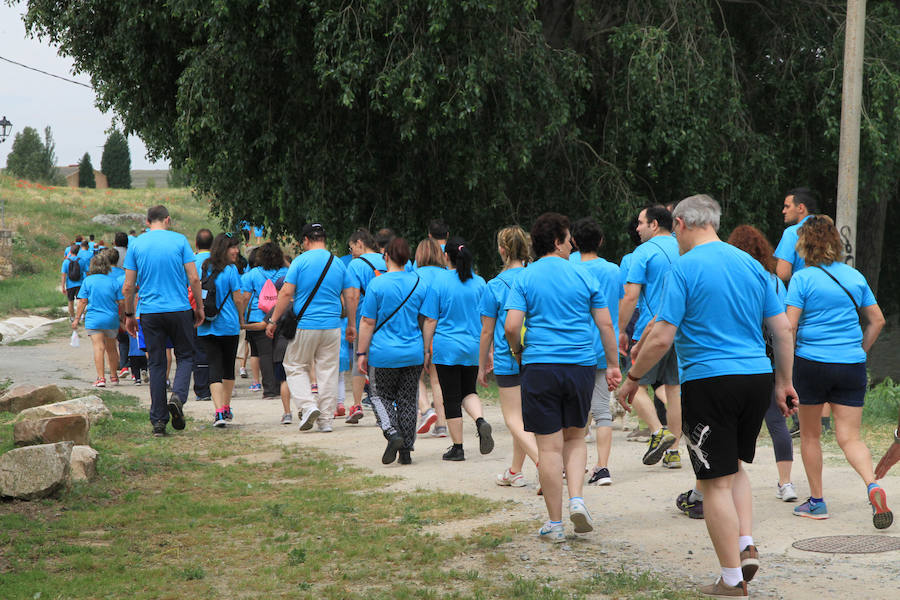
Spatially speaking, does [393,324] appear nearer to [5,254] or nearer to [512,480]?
[512,480]

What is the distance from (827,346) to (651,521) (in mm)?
1535

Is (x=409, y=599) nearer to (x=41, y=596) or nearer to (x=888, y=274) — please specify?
(x=41, y=596)

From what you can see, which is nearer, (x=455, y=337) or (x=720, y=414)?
(x=720, y=414)

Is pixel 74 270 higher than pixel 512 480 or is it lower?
higher

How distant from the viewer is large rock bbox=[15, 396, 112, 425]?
8648 mm

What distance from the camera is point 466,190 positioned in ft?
50.0

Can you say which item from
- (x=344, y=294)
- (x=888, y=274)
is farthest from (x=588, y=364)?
(x=888, y=274)

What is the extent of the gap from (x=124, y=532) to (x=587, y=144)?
10745mm

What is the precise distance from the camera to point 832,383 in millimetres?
6145

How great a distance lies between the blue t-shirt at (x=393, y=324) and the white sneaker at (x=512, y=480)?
1.50 m

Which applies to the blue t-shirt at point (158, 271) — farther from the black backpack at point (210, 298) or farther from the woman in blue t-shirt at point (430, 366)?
the woman in blue t-shirt at point (430, 366)

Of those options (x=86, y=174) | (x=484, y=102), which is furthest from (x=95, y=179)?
(x=484, y=102)

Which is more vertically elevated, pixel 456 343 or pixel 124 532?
pixel 456 343

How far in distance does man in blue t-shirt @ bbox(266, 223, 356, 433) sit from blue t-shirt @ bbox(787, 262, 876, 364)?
4.92m
